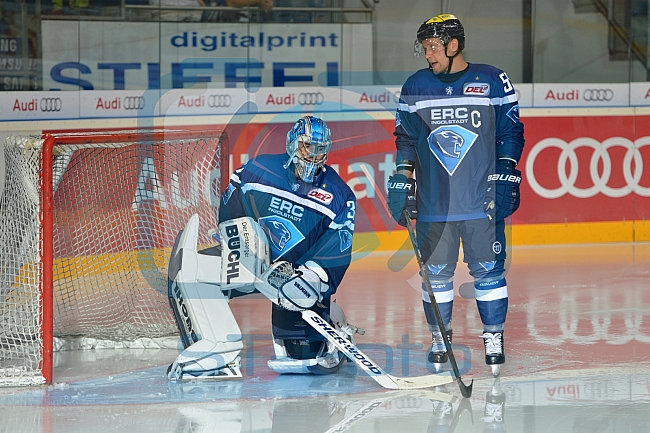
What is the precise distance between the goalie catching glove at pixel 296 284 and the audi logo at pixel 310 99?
342cm

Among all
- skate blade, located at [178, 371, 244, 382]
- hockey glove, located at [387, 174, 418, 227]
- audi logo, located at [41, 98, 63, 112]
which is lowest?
skate blade, located at [178, 371, 244, 382]

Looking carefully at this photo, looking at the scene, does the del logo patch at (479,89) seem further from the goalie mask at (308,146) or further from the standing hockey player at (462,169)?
the goalie mask at (308,146)

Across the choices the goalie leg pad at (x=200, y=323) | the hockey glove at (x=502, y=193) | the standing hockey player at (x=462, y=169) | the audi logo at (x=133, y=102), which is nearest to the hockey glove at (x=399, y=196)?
the standing hockey player at (x=462, y=169)

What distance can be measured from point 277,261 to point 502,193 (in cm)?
87

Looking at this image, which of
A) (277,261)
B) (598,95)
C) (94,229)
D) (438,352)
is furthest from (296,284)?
(598,95)

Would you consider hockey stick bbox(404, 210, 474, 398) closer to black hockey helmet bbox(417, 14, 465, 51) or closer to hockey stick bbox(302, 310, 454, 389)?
hockey stick bbox(302, 310, 454, 389)

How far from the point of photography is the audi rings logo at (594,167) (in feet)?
23.3

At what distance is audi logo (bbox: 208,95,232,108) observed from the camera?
6762 millimetres

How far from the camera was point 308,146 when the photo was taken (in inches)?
141

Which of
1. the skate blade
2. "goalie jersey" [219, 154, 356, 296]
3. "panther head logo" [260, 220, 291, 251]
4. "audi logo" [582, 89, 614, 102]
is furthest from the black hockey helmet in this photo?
"audi logo" [582, 89, 614, 102]

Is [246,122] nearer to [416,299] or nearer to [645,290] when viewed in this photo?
[416,299]

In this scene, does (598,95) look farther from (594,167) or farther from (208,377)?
(208,377)

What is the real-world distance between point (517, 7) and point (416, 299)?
3218 millimetres

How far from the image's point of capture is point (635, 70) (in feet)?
24.5
